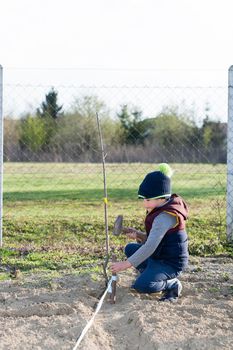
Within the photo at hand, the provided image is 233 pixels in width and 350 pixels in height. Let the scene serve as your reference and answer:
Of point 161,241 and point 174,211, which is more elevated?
point 174,211

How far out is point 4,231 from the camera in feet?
30.4

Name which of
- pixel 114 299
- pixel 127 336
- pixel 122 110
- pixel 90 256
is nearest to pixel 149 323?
pixel 127 336

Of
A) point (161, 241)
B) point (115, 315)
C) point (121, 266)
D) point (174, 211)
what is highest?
→ point (174, 211)

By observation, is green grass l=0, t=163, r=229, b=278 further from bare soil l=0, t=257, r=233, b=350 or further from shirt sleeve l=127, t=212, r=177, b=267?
shirt sleeve l=127, t=212, r=177, b=267

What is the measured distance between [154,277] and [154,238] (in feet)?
1.11

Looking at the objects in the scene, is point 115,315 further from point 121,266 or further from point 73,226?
point 73,226

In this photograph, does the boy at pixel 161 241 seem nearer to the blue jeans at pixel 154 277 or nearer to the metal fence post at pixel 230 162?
the blue jeans at pixel 154 277

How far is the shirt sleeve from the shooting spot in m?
5.17

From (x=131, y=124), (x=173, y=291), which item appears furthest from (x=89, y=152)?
(x=173, y=291)

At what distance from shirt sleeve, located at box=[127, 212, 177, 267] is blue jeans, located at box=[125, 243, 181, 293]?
0.61ft

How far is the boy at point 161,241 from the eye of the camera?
5.22 meters

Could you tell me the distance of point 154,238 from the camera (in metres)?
5.20

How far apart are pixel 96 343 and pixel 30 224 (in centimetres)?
560

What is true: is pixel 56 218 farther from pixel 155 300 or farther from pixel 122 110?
pixel 122 110
